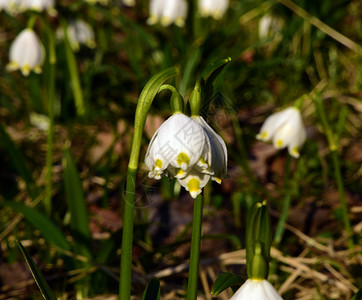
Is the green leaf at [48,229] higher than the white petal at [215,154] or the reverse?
higher

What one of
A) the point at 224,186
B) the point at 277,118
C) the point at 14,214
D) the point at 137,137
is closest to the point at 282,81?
the point at 224,186

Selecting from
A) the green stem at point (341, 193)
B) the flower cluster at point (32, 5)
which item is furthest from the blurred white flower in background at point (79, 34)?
the green stem at point (341, 193)

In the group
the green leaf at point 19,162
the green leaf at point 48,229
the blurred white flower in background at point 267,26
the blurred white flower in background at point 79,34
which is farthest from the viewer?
the blurred white flower in background at point 267,26

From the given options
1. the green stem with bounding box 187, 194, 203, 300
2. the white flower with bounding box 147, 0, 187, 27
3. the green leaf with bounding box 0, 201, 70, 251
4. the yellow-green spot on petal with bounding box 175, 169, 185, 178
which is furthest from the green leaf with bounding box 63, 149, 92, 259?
the white flower with bounding box 147, 0, 187, 27

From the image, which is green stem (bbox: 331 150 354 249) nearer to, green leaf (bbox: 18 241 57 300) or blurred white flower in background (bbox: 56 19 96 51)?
green leaf (bbox: 18 241 57 300)

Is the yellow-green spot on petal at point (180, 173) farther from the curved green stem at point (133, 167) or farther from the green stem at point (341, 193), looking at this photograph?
the green stem at point (341, 193)

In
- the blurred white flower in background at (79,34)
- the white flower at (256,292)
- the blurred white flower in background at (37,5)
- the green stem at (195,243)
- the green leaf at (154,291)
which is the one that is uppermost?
the blurred white flower in background at (79,34)

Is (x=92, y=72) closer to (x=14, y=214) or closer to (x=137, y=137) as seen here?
(x=14, y=214)
